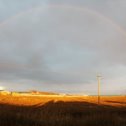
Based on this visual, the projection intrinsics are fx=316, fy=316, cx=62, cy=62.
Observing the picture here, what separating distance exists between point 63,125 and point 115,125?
3.47 meters

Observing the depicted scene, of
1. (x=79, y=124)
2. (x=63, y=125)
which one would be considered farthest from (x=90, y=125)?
(x=63, y=125)

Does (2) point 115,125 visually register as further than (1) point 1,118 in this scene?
Yes

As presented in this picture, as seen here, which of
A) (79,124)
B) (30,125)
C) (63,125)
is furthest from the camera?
(79,124)

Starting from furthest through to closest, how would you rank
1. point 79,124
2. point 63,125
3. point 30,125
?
point 79,124 < point 63,125 < point 30,125

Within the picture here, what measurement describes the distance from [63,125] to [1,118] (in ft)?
12.3

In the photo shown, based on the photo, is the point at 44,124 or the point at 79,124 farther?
the point at 79,124

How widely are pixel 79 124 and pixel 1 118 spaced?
5.20 m

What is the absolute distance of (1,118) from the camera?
1784 centimetres

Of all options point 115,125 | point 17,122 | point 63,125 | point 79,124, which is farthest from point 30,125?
point 115,125

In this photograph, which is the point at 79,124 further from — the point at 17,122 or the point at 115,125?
the point at 17,122

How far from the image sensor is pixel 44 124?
60.5 ft

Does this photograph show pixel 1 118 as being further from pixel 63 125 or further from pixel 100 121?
pixel 100 121

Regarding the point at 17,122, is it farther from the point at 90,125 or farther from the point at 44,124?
the point at 90,125

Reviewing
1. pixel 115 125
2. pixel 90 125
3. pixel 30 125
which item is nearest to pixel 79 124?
pixel 90 125
